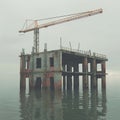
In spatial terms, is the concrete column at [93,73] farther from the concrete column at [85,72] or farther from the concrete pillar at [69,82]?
the concrete pillar at [69,82]

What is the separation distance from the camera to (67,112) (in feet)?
108

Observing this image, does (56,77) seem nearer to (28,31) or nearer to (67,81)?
(67,81)

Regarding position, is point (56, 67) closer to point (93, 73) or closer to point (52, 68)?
point (52, 68)

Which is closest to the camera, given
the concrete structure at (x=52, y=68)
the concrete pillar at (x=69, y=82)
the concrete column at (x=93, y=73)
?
the concrete structure at (x=52, y=68)

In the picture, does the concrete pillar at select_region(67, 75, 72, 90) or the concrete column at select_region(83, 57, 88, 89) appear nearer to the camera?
the concrete column at select_region(83, 57, 88, 89)

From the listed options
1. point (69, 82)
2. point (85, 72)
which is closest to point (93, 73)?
point (85, 72)

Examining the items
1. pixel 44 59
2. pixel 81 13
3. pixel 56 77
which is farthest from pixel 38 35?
pixel 56 77

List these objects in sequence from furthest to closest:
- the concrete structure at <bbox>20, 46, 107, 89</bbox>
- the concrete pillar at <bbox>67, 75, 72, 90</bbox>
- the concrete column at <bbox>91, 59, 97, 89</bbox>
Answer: the concrete pillar at <bbox>67, 75, 72, 90</bbox>
the concrete column at <bbox>91, 59, 97, 89</bbox>
the concrete structure at <bbox>20, 46, 107, 89</bbox>

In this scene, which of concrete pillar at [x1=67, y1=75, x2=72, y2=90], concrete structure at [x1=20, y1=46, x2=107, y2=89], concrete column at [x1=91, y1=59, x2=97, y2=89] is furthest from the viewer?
concrete pillar at [x1=67, y1=75, x2=72, y2=90]

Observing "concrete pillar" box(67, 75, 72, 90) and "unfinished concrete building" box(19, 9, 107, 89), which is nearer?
"unfinished concrete building" box(19, 9, 107, 89)

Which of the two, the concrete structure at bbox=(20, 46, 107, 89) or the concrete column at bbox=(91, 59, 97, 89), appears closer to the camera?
the concrete structure at bbox=(20, 46, 107, 89)

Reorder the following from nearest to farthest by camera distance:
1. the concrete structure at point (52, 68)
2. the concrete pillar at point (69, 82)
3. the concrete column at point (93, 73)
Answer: the concrete structure at point (52, 68) < the concrete column at point (93, 73) < the concrete pillar at point (69, 82)

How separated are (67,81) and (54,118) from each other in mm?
52304

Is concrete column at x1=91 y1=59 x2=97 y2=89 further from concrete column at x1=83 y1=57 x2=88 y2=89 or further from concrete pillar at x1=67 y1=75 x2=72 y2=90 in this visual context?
concrete pillar at x1=67 y1=75 x2=72 y2=90
